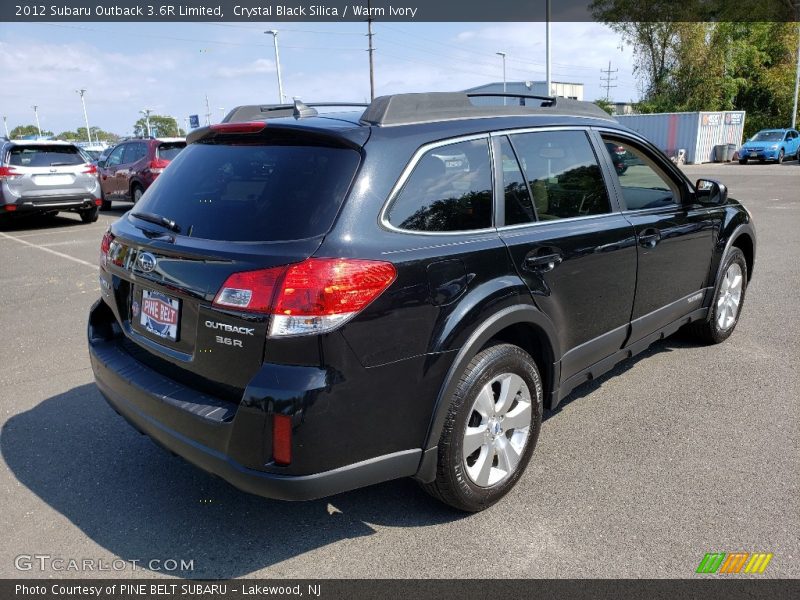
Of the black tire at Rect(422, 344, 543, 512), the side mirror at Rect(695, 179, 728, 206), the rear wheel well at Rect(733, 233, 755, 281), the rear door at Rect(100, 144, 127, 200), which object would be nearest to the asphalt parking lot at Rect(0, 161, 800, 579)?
the black tire at Rect(422, 344, 543, 512)

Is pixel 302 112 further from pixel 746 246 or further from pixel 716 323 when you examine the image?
pixel 746 246

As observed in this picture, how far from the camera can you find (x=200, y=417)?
244 centimetres

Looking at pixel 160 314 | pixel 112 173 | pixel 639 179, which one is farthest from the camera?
pixel 112 173

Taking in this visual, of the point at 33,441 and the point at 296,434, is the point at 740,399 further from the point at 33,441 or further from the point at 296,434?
the point at 33,441

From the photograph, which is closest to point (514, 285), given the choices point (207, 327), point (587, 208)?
point (587, 208)

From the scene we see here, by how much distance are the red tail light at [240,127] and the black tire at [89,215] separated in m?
11.6

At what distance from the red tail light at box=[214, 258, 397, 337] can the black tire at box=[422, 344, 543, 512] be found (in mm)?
649

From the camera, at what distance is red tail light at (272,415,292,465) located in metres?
2.25

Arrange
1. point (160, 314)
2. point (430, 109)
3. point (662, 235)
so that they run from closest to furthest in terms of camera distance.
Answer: point (160, 314)
point (430, 109)
point (662, 235)

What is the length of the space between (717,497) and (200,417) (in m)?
2.39

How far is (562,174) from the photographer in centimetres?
343

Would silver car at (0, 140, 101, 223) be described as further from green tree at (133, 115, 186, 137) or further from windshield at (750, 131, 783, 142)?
green tree at (133, 115, 186, 137)

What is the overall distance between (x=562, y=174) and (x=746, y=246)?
2.71 meters

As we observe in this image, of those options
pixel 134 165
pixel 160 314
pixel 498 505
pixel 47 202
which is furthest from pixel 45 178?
pixel 498 505
